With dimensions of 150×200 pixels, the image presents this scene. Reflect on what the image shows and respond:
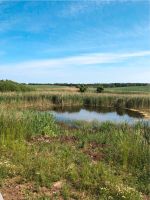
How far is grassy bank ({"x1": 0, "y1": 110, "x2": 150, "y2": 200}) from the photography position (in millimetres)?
5734

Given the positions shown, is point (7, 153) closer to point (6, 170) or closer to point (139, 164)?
point (6, 170)

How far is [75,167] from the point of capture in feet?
22.6

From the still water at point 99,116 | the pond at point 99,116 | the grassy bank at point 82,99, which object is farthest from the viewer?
the grassy bank at point 82,99

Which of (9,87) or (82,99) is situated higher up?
(9,87)

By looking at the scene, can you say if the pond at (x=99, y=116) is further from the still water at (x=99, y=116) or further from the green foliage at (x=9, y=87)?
the green foliage at (x=9, y=87)

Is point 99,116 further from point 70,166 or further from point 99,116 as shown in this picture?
point 70,166

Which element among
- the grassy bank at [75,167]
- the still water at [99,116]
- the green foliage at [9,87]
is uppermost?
the green foliage at [9,87]

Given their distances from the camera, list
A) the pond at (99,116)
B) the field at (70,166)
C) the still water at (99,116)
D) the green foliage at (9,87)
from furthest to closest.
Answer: the green foliage at (9,87), the still water at (99,116), the pond at (99,116), the field at (70,166)

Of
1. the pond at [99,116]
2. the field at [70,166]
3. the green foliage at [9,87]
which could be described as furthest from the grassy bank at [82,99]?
the field at [70,166]

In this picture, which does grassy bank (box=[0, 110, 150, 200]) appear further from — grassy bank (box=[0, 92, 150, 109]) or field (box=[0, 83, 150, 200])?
grassy bank (box=[0, 92, 150, 109])

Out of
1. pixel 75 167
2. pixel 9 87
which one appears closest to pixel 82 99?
pixel 9 87

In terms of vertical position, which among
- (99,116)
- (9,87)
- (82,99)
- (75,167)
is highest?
(9,87)

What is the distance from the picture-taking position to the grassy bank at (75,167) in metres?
5.73

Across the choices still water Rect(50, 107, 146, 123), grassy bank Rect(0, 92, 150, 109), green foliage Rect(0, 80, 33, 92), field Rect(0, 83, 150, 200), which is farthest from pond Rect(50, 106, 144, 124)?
green foliage Rect(0, 80, 33, 92)
